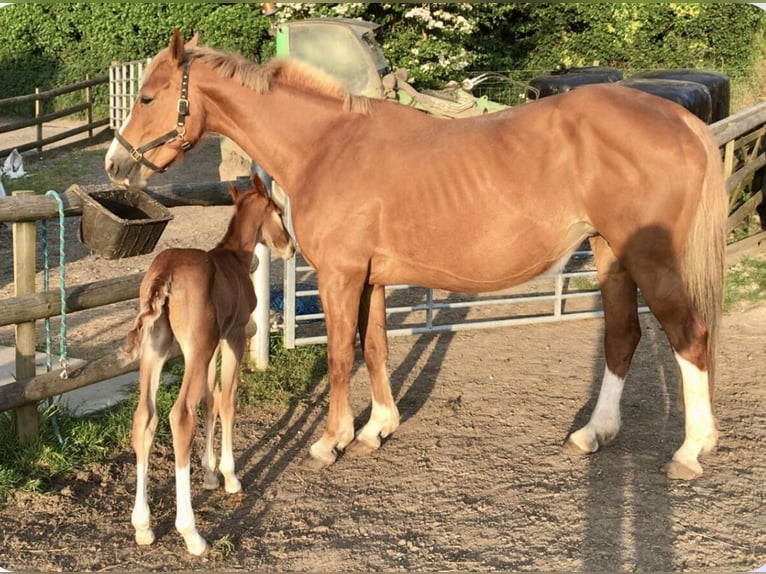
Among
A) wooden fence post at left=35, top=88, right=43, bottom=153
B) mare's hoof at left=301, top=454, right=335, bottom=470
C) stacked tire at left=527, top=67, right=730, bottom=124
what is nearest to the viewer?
mare's hoof at left=301, top=454, right=335, bottom=470

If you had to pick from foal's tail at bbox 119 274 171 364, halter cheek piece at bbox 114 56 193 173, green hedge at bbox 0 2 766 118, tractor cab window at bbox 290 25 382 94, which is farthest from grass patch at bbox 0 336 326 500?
green hedge at bbox 0 2 766 118

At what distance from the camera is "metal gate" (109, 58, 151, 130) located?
724 inches

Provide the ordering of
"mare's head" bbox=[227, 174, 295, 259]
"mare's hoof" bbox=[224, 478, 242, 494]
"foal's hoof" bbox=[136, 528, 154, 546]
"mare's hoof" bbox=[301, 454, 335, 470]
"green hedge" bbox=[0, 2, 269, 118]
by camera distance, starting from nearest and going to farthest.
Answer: "foal's hoof" bbox=[136, 528, 154, 546] < "mare's hoof" bbox=[224, 478, 242, 494] < "mare's head" bbox=[227, 174, 295, 259] < "mare's hoof" bbox=[301, 454, 335, 470] < "green hedge" bbox=[0, 2, 269, 118]

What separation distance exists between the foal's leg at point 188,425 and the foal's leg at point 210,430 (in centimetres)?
41

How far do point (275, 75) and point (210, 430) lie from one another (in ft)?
6.52

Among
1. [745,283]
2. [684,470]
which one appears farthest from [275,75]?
[745,283]

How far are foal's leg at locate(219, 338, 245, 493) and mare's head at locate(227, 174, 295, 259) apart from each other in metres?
0.62

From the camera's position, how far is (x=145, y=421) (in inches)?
138

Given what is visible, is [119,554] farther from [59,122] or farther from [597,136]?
[59,122]

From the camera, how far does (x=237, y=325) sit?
13.2 feet

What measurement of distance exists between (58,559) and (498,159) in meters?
2.79

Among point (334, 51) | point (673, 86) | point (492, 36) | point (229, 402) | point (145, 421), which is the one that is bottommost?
point (229, 402)

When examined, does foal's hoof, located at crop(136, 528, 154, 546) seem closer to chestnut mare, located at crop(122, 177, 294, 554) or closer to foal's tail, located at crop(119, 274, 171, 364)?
chestnut mare, located at crop(122, 177, 294, 554)

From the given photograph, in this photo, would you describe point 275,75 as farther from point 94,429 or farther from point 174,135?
point 94,429
